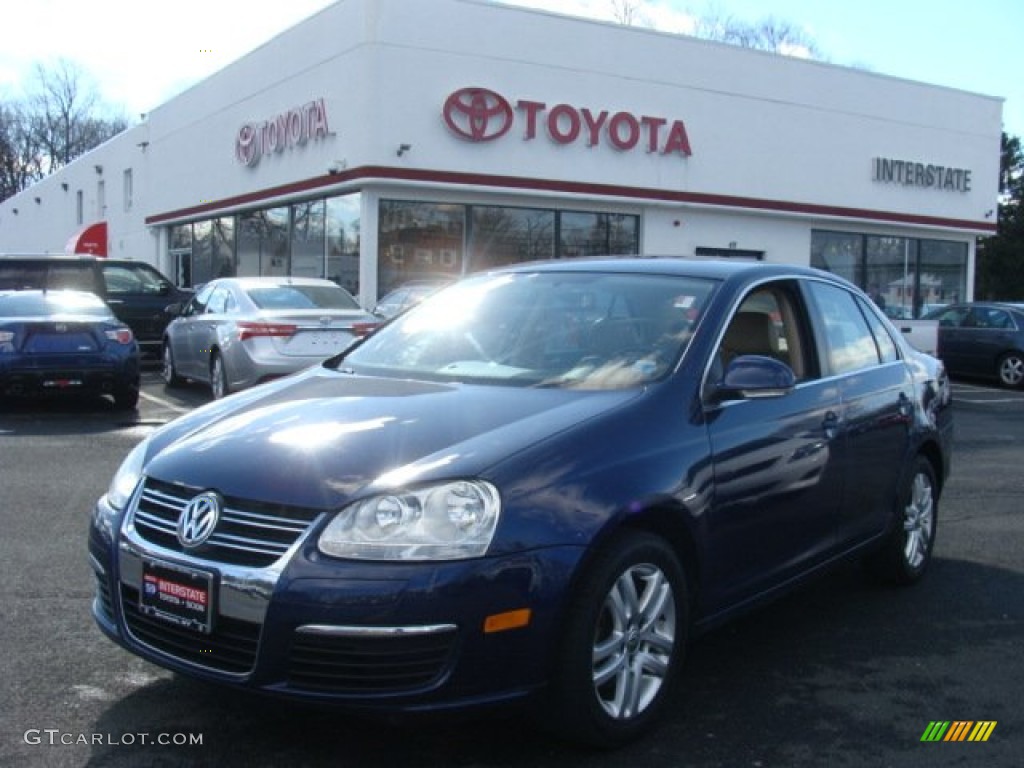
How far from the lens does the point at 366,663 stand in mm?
3047

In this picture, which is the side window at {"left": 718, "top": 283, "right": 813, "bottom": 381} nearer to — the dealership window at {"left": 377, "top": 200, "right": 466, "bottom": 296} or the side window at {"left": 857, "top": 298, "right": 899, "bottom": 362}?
the side window at {"left": 857, "top": 298, "right": 899, "bottom": 362}

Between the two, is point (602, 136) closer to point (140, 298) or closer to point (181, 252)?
point (140, 298)

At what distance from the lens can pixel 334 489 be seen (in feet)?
10.4

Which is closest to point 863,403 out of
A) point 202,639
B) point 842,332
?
point 842,332

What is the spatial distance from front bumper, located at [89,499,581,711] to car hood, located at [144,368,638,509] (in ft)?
0.76

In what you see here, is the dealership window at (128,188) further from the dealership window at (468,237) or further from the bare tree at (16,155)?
the bare tree at (16,155)

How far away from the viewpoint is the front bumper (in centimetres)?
301

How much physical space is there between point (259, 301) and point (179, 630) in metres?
8.75

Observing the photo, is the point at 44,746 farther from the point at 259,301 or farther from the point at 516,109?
the point at 516,109

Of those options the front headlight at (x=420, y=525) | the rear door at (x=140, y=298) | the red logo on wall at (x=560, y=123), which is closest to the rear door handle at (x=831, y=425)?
the front headlight at (x=420, y=525)

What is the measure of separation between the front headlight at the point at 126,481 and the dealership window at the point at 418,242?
51.5 ft

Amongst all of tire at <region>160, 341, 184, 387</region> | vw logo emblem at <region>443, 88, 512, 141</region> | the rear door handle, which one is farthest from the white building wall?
the rear door handle

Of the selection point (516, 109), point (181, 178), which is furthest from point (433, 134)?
point (181, 178)

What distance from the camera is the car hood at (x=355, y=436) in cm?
321
